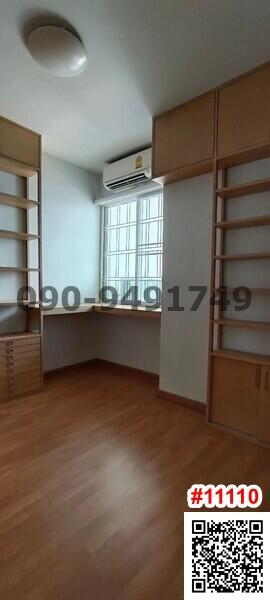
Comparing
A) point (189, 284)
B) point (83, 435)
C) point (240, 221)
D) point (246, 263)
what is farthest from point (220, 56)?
point (83, 435)

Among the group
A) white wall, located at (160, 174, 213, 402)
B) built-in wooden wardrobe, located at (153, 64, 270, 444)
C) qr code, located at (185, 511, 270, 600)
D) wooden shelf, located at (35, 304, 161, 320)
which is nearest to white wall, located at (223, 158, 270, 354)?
built-in wooden wardrobe, located at (153, 64, 270, 444)

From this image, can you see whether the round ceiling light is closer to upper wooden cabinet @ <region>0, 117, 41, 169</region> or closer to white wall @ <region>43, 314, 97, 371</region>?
upper wooden cabinet @ <region>0, 117, 41, 169</region>

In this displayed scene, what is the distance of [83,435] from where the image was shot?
2.26 metres

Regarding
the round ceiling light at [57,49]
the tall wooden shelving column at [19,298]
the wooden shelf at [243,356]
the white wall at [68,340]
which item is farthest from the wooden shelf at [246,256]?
the white wall at [68,340]

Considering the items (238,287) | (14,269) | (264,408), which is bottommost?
(264,408)

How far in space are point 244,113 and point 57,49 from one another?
1398 mm

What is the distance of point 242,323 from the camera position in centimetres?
228

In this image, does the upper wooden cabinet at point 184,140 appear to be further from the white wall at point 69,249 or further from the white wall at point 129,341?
the white wall at point 129,341

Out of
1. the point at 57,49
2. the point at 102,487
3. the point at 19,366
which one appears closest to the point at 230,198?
the point at 57,49

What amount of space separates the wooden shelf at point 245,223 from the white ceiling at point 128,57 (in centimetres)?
110

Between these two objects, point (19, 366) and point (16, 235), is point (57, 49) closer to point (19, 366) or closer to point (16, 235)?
point (16, 235)

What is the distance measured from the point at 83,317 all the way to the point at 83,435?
6.87 ft

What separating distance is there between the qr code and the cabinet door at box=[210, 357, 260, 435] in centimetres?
101

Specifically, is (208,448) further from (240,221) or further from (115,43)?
(115,43)
